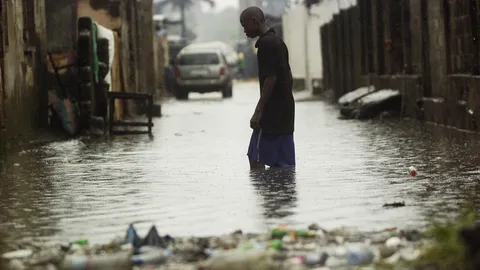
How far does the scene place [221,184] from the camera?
11680 mm

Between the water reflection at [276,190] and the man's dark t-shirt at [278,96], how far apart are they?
455 mm

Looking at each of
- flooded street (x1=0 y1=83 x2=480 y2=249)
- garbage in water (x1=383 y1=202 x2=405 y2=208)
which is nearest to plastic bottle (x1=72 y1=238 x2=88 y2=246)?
flooded street (x1=0 y1=83 x2=480 y2=249)

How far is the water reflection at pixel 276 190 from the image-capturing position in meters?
9.27

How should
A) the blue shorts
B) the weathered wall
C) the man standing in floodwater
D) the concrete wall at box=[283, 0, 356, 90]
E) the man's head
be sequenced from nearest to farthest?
the man's head, the man standing in floodwater, the blue shorts, the weathered wall, the concrete wall at box=[283, 0, 356, 90]

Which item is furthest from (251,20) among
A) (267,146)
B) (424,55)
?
(424,55)

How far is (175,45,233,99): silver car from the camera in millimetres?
46062

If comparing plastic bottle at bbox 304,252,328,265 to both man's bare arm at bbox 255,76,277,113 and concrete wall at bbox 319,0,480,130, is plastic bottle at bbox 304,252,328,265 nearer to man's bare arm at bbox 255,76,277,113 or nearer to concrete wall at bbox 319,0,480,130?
man's bare arm at bbox 255,76,277,113

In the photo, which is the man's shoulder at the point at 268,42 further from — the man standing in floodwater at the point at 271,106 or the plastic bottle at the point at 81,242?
the plastic bottle at the point at 81,242

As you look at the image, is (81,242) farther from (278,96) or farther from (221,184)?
(278,96)

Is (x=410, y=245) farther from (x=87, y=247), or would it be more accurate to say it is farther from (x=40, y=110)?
(x=40, y=110)

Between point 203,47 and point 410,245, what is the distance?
41899 millimetres

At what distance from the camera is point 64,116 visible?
2166 cm

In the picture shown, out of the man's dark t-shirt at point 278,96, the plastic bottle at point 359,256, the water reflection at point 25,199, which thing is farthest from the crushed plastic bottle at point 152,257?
the man's dark t-shirt at point 278,96

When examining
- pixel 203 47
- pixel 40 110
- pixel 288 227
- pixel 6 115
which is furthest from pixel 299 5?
pixel 288 227
